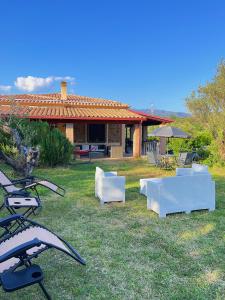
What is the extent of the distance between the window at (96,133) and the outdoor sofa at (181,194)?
13.8 m

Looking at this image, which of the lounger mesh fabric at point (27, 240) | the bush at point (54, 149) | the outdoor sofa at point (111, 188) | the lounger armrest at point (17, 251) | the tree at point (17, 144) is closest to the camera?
the lounger armrest at point (17, 251)

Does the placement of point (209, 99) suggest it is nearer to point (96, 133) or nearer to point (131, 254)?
point (96, 133)

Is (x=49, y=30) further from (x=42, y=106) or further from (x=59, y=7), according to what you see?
(x=42, y=106)

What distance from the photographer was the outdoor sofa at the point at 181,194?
5664mm

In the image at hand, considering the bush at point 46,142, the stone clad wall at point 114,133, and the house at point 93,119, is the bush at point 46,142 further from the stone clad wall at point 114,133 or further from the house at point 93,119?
the stone clad wall at point 114,133

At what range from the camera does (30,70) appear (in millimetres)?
31906

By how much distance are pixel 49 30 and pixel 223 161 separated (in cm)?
1826

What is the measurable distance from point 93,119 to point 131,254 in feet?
41.2

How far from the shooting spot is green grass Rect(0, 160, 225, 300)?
315 centimetres

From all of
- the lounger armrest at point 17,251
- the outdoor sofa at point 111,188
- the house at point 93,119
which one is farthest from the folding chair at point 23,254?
the house at point 93,119

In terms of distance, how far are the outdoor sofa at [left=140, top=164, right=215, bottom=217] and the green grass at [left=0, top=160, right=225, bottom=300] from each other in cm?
20

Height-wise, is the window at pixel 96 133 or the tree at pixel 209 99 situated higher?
the tree at pixel 209 99

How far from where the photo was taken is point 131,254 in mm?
4023

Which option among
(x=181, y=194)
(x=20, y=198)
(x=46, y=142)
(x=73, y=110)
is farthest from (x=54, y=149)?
(x=181, y=194)
